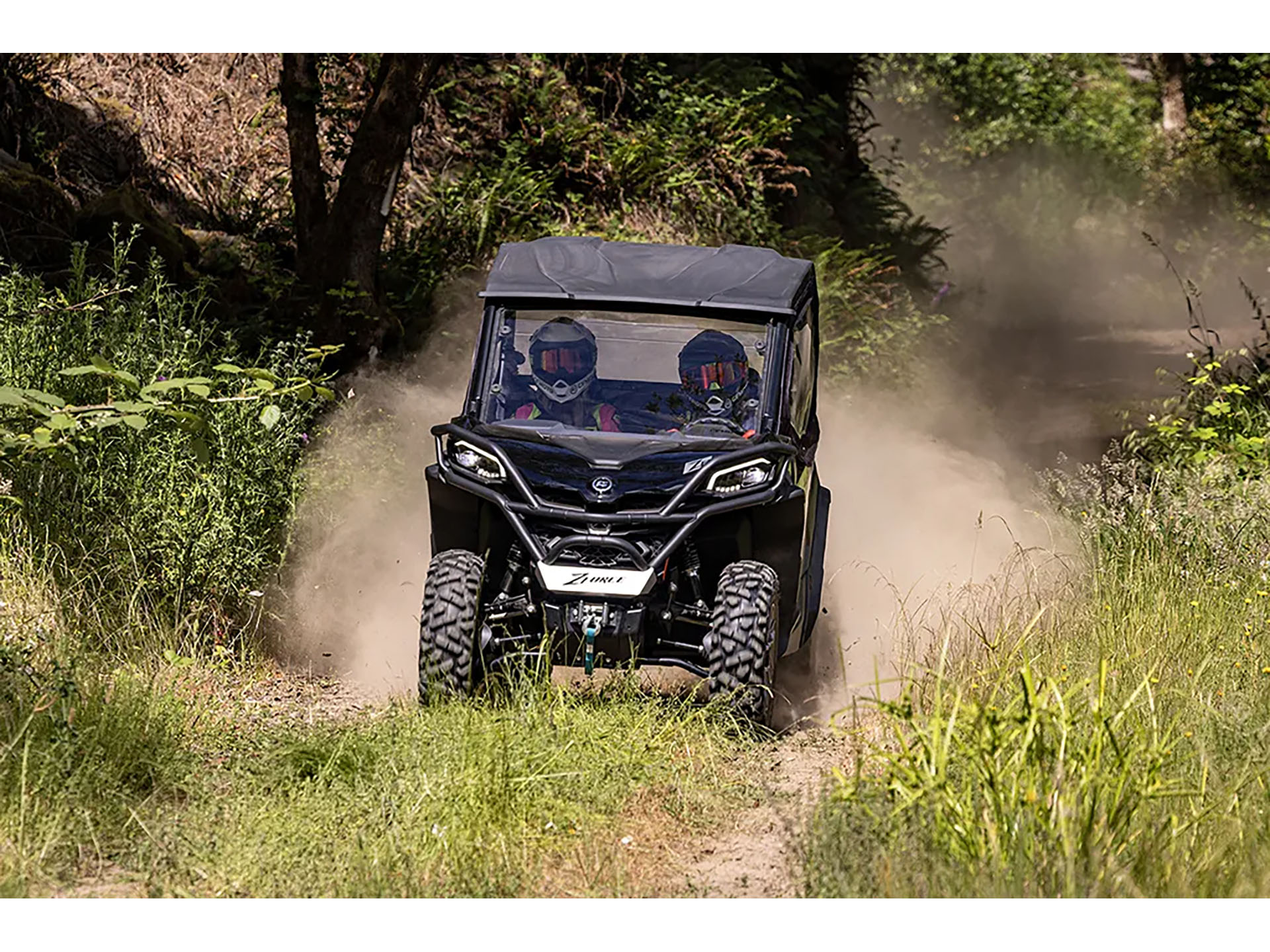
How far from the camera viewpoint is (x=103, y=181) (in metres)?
12.3

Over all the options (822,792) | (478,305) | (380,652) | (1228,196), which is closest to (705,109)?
(478,305)

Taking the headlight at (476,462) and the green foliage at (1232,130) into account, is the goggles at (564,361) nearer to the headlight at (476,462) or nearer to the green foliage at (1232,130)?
the headlight at (476,462)

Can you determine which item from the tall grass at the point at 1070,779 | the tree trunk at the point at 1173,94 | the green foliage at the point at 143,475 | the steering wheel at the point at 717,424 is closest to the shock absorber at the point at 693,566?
the steering wheel at the point at 717,424

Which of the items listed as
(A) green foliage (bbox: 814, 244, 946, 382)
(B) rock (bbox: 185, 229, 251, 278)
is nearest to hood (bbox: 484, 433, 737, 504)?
(B) rock (bbox: 185, 229, 251, 278)

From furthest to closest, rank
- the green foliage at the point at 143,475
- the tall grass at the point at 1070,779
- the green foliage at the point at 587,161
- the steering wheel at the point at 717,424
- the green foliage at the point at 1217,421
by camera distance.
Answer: the green foliage at the point at 587,161
the green foliage at the point at 1217,421
the green foliage at the point at 143,475
the steering wheel at the point at 717,424
the tall grass at the point at 1070,779

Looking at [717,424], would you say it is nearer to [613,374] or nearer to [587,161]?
[613,374]

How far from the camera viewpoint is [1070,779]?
187 inches

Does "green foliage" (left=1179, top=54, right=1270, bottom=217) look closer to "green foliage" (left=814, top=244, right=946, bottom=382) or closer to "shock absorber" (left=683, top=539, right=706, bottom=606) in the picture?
"green foliage" (left=814, top=244, right=946, bottom=382)

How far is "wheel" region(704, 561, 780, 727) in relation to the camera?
6195 mm

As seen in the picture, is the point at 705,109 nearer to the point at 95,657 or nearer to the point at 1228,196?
the point at 95,657

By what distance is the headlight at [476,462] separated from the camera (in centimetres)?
634

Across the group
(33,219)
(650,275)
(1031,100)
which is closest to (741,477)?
(650,275)

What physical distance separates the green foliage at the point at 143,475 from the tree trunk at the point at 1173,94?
23623 millimetres

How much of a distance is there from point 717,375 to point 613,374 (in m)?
0.50
